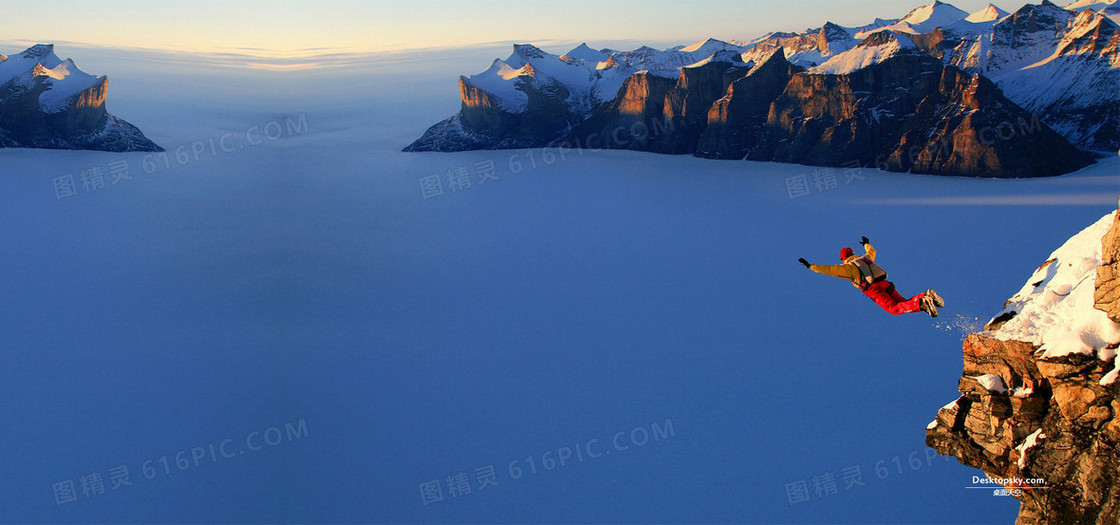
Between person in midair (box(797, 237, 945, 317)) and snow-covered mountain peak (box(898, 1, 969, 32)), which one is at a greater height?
snow-covered mountain peak (box(898, 1, 969, 32))

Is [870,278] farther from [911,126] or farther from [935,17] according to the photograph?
[935,17]

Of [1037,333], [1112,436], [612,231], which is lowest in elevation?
[612,231]

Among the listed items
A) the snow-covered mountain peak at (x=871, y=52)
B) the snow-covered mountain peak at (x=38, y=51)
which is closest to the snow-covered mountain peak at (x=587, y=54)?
the snow-covered mountain peak at (x=871, y=52)

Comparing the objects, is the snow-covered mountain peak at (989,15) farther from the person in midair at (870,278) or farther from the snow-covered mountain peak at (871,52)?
the person in midair at (870,278)

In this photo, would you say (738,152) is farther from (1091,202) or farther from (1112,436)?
(1112,436)

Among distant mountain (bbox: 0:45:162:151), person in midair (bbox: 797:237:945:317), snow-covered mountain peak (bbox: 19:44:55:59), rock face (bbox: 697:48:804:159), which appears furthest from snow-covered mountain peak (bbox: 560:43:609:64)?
person in midair (bbox: 797:237:945:317)

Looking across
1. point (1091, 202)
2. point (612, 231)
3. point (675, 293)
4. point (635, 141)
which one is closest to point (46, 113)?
point (635, 141)

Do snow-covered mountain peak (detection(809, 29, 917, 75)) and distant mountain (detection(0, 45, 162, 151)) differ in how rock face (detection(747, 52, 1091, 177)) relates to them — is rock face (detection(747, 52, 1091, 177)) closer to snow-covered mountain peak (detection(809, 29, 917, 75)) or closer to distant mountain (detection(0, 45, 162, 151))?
snow-covered mountain peak (detection(809, 29, 917, 75))
